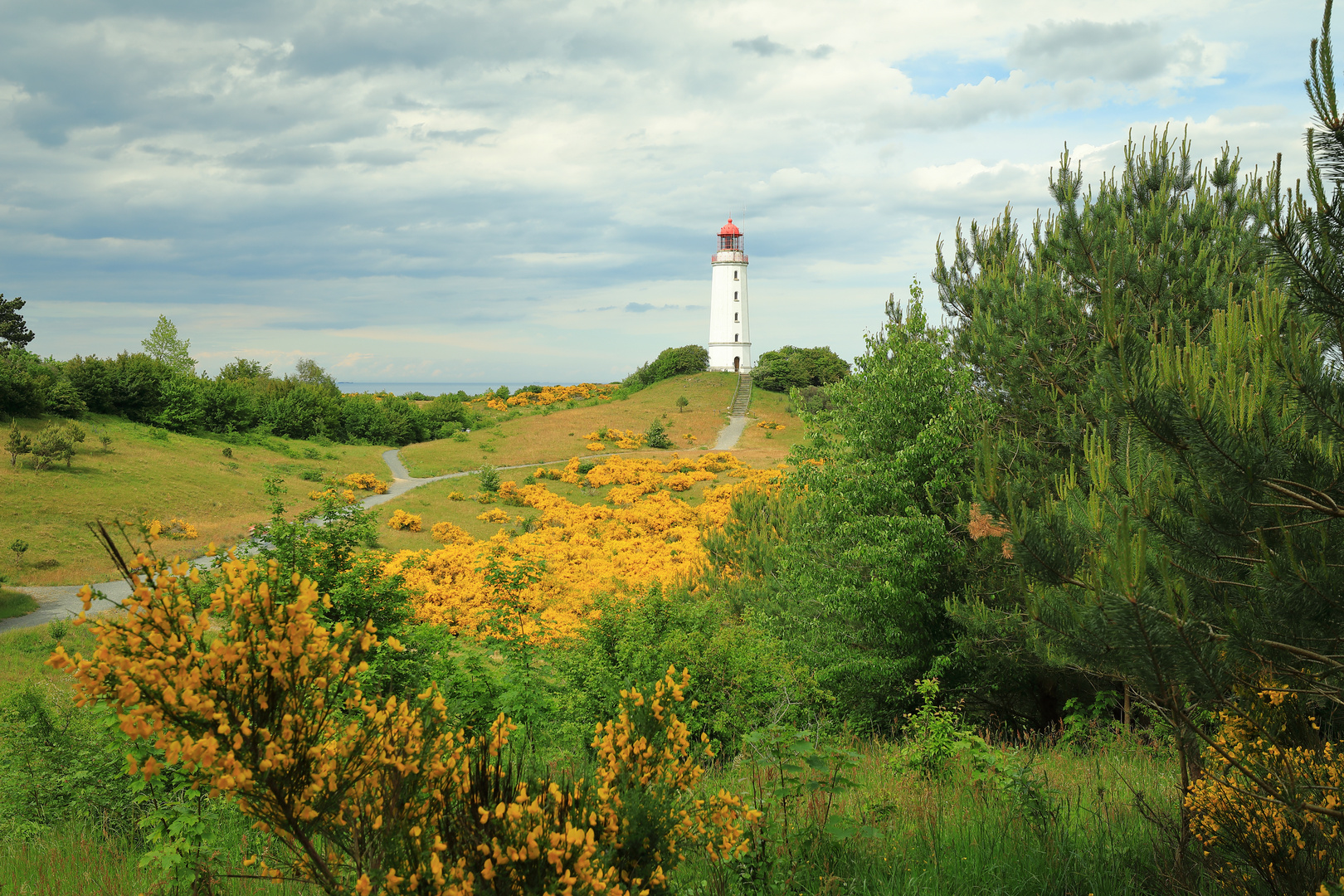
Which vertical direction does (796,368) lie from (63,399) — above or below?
above

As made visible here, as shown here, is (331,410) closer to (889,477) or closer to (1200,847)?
(889,477)

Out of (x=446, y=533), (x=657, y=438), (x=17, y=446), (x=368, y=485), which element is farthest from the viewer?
(x=657, y=438)

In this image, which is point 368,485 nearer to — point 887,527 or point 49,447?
point 49,447

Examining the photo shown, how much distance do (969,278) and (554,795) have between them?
1302 centimetres

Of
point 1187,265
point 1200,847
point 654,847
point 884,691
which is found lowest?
point 884,691

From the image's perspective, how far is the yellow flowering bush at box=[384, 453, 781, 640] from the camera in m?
15.2

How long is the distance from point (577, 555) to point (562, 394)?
48.9 metres

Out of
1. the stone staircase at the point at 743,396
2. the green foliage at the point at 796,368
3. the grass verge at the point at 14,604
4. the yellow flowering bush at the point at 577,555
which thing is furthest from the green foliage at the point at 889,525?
the green foliage at the point at 796,368

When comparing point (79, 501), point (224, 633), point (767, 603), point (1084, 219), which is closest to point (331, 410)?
point (79, 501)

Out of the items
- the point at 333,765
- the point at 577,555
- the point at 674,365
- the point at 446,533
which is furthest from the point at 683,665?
the point at 674,365

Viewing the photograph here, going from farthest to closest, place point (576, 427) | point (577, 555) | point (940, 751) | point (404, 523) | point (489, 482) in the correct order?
point (576, 427), point (489, 482), point (404, 523), point (577, 555), point (940, 751)

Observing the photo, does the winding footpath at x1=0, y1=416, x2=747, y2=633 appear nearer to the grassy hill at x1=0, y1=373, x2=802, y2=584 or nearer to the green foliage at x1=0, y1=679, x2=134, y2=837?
the grassy hill at x1=0, y1=373, x2=802, y2=584

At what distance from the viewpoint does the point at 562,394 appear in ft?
227

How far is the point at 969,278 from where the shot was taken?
13.3 metres
